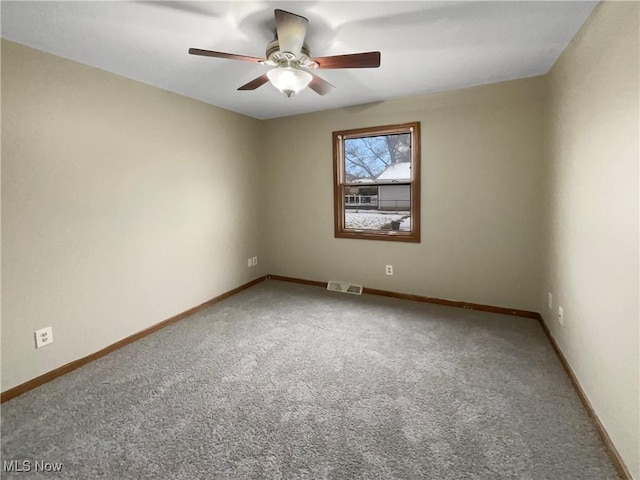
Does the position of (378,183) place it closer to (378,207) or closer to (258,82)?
(378,207)

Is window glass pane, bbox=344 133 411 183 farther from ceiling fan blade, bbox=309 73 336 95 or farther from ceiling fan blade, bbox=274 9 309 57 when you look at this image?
ceiling fan blade, bbox=274 9 309 57

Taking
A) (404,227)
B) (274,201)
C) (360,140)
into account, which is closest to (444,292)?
(404,227)

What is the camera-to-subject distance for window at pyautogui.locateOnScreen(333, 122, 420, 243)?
3.60 metres

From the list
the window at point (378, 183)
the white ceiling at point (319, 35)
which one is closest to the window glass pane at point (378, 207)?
the window at point (378, 183)

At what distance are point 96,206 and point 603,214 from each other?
3.46m

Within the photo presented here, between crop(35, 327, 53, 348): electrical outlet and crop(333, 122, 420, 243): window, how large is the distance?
297 centimetres

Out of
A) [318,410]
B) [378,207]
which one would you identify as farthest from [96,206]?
[378,207]

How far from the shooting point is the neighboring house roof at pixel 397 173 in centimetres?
364

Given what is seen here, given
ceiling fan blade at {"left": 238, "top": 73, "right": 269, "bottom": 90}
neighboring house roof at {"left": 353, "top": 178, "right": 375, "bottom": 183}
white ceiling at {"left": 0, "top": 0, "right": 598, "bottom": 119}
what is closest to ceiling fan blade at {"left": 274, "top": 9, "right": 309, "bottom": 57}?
white ceiling at {"left": 0, "top": 0, "right": 598, "bottom": 119}

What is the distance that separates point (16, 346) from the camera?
6.92 ft

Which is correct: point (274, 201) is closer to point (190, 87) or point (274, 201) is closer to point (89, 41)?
point (190, 87)

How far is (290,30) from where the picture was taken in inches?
68.0
